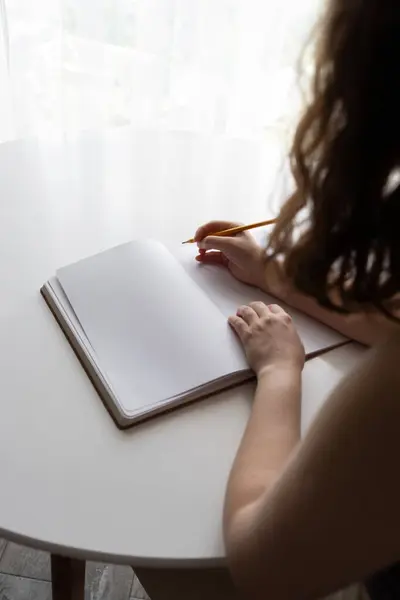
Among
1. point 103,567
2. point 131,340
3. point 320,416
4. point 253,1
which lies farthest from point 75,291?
point 253,1

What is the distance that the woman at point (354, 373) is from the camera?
50cm

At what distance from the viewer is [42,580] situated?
A: 1.30 meters

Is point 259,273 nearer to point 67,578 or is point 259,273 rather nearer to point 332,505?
point 332,505

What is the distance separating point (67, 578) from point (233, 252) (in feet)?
1.63

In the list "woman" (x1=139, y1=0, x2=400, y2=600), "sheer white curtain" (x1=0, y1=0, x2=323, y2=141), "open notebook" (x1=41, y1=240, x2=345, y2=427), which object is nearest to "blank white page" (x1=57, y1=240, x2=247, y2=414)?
"open notebook" (x1=41, y1=240, x2=345, y2=427)

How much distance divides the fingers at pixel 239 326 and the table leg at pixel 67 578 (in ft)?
1.30

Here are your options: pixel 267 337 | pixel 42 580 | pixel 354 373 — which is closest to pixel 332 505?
pixel 354 373

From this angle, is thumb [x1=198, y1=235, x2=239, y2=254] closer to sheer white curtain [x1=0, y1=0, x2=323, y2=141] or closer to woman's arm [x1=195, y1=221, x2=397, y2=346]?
woman's arm [x1=195, y1=221, x2=397, y2=346]

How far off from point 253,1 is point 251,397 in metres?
1.09

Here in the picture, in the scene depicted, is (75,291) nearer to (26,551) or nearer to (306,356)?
(306,356)

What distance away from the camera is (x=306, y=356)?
0.78m

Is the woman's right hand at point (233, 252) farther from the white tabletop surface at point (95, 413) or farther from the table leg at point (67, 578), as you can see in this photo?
the table leg at point (67, 578)

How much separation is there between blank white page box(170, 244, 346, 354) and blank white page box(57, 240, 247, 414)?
24mm

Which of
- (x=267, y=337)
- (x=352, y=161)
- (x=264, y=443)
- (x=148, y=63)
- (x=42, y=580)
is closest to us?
(x=352, y=161)
